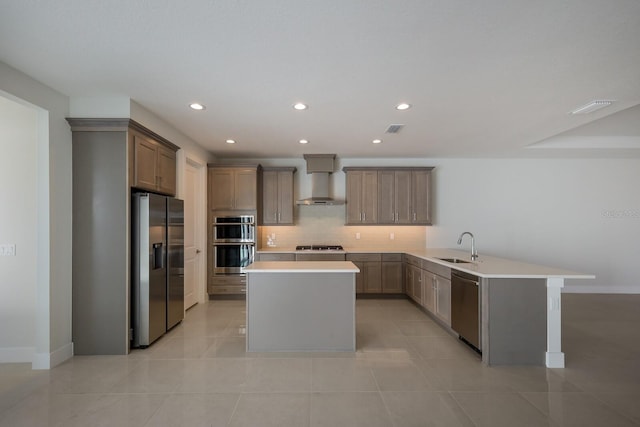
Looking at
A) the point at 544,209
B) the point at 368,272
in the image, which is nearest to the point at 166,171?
the point at 368,272

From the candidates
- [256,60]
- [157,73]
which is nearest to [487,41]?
[256,60]

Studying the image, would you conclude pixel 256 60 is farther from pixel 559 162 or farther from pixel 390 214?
pixel 559 162

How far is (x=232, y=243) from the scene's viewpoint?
17.3ft

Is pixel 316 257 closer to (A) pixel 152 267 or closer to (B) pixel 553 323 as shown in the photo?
(A) pixel 152 267

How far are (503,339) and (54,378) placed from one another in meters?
4.25

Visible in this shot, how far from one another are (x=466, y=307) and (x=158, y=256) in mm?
3588

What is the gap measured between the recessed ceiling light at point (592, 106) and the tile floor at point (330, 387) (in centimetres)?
271

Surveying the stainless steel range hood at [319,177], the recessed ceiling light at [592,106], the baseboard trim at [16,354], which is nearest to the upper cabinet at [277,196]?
the stainless steel range hood at [319,177]

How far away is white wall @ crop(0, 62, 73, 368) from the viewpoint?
9.12ft

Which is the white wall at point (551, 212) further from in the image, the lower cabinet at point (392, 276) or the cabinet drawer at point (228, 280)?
the cabinet drawer at point (228, 280)

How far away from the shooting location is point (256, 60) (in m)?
2.29

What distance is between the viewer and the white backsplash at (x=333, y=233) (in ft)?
19.2

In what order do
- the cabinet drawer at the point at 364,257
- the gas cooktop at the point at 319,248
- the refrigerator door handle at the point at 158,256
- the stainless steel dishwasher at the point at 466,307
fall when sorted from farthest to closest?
the gas cooktop at the point at 319,248 → the cabinet drawer at the point at 364,257 → the refrigerator door handle at the point at 158,256 → the stainless steel dishwasher at the point at 466,307

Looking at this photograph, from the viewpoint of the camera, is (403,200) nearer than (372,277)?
No
